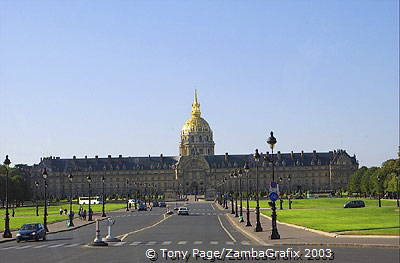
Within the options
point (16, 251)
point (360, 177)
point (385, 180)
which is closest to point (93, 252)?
point (16, 251)

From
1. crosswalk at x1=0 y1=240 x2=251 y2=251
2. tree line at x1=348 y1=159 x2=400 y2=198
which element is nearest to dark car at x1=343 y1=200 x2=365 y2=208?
tree line at x1=348 y1=159 x2=400 y2=198

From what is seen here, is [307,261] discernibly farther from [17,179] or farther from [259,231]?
[17,179]

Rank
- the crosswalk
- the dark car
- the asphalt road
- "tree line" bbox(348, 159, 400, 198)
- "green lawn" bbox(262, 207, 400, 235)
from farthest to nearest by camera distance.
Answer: "tree line" bbox(348, 159, 400, 198) → the dark car → "green lawn" bbox(262, 207, 400, 235) → the crosswalk → the asphalt road

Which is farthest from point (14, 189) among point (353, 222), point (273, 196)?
point (273, 196)

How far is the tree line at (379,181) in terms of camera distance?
124 meters

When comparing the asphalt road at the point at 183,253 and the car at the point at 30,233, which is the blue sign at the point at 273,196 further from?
the car at the point at 30,233

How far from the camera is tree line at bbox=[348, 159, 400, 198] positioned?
4872 inches

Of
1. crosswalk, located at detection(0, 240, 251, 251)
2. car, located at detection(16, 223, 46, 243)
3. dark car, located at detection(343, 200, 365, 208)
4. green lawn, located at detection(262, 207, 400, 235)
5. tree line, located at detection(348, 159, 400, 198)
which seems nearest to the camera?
crosswalk, located at detection(0, 240, 251, 251)

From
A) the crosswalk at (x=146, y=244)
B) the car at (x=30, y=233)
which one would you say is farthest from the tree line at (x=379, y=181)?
the crosswalk at (x=146, y=244)

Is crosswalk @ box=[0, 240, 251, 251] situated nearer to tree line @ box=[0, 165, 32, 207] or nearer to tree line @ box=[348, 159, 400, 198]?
tree line @ box=[348, 159, 400, 198]

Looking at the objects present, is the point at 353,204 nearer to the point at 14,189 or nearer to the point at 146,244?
the point at 146,244

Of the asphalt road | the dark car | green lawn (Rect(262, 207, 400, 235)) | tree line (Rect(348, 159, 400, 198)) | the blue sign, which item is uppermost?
tree line (Rect(348, 159, 400, 198))

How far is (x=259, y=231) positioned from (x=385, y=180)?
9239cm

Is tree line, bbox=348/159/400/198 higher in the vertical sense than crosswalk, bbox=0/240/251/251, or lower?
higher
